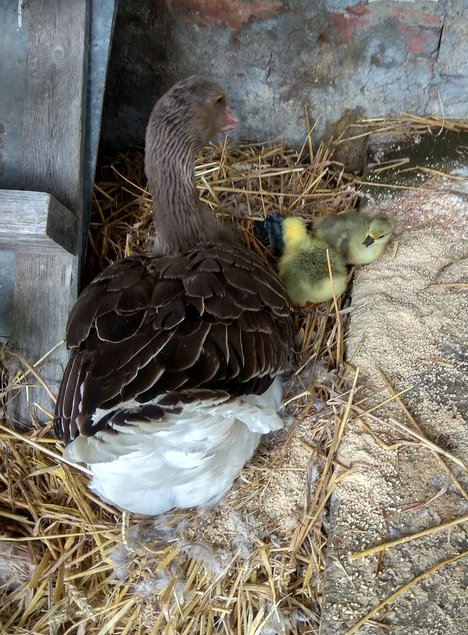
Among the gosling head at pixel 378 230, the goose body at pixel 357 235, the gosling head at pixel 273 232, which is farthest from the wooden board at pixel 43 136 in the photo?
the gosling head at pixel 378 230

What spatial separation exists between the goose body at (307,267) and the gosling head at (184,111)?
520 millimetres

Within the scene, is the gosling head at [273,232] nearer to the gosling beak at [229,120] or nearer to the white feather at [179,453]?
the gosling beak at [229,120]

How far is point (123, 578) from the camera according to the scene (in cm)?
213

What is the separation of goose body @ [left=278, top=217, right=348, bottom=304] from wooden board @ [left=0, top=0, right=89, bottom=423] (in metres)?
0.82

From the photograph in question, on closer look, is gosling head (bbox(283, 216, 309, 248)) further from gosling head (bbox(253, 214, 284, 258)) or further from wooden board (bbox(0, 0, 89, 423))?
wooden board (bbox(0, 0, 89, 423))

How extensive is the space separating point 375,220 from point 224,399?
3.83 feet

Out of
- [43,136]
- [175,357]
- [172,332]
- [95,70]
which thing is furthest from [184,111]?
[175,357]

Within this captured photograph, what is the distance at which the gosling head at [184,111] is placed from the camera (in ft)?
8.12

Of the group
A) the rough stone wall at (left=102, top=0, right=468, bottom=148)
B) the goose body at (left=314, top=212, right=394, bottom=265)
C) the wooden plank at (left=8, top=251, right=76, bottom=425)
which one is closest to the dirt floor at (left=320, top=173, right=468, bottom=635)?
the goose body at (left=314, top=212, right=394, bottom=265)

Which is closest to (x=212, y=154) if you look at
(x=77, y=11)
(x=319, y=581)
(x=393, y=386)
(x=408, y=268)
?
(x=77, y=11)

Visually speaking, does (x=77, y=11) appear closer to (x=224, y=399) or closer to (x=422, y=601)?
(x=224, y=399)

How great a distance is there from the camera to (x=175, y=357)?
1.70 m

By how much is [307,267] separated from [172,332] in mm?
935

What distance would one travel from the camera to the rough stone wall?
2789 millimetres
